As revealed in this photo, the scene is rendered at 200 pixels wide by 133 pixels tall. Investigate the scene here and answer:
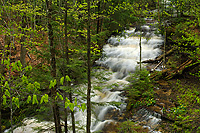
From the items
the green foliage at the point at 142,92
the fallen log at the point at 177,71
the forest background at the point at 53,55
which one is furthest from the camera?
the fallen log at the point at 177,71

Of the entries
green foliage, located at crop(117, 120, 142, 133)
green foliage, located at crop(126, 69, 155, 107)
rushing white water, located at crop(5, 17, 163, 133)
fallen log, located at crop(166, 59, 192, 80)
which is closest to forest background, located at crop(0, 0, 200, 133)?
fallen log, located at crop(166, 59, 192, 80)

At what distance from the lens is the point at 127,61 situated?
13219 millimetres

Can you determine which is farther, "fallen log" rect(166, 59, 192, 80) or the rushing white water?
"fallen log" rect(166, 59, 192, 80)

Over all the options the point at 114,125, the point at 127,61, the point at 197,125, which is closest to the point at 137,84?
the point at 114,125

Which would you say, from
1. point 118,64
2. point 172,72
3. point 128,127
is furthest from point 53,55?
point 118,64

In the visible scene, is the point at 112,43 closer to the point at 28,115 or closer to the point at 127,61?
the point at 127,61

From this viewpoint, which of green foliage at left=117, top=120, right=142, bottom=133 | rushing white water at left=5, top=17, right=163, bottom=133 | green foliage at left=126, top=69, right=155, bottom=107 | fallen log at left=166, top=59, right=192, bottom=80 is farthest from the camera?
fallen log at left=166, top=59, right=192, bottom=80

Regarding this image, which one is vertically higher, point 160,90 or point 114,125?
point 160,90

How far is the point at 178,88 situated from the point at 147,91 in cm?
172

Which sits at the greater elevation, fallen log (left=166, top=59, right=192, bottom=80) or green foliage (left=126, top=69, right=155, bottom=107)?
fallen log (left=166, top=59, right=192, bottom=80)

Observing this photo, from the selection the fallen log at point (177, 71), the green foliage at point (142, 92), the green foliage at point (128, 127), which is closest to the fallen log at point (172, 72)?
the fallen log at point (177, 71)

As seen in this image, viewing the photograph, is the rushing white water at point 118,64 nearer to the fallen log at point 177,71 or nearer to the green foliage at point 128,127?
the green foliage at point 128,127

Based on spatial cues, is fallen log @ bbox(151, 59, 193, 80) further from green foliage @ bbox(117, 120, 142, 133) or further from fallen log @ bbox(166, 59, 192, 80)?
green foliage @ bbox(117, 120, 142, 133)

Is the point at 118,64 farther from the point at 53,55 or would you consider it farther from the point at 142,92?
the point at 53,55
